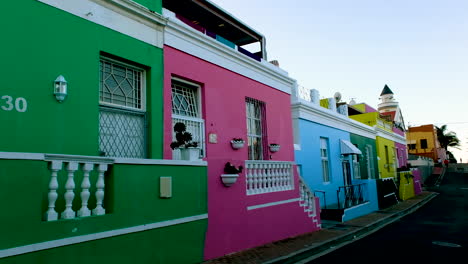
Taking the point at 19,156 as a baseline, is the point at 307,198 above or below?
below

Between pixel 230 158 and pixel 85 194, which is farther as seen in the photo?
pixel 230 158

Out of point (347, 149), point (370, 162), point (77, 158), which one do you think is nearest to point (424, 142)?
point (370, 162)

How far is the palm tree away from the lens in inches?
2486

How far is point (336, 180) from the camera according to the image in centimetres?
1370

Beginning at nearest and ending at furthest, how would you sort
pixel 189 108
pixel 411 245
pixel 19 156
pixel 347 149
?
pixel 19 156, pixel 189 108, pixel 411 245, pixel 347 149

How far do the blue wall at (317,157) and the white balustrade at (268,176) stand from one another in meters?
2.56

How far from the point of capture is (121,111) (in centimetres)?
573

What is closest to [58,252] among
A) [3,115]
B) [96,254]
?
[96,254]

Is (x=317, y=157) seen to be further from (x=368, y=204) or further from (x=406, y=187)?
(x=406, y=187)

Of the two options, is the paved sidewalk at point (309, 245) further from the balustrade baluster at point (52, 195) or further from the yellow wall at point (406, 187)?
the yellow wall at point (406, 187)

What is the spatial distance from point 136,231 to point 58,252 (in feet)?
3.59

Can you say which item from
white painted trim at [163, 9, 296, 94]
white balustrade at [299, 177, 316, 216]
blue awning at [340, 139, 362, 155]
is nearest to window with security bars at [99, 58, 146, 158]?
white painted trim at [163, 9, 296, 94]

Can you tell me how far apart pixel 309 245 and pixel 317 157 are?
562 centimetres

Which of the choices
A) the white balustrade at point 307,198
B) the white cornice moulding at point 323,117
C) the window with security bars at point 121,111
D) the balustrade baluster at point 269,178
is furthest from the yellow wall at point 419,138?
the window with security bars at point 121,111
